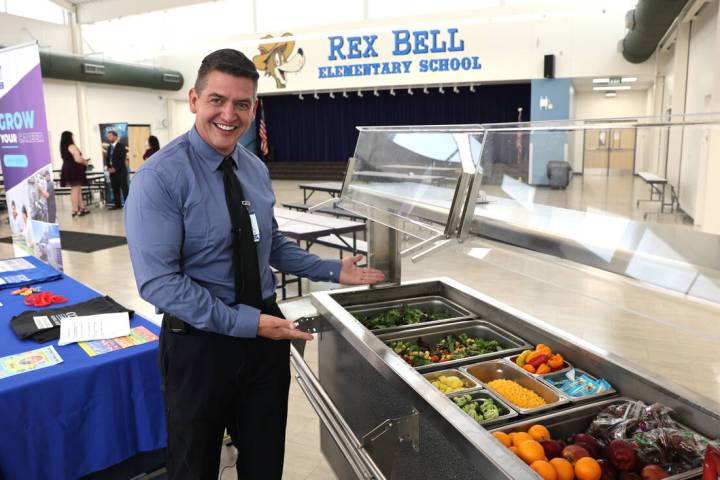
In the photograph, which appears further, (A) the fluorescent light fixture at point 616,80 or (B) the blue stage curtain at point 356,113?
(B) the blue stage curtain at point 356,113

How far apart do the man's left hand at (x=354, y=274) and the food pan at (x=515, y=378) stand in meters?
0.53

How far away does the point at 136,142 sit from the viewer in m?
15.4

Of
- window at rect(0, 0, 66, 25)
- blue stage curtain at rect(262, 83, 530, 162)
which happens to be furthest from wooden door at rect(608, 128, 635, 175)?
window at rect(0, 0, 66, 25)

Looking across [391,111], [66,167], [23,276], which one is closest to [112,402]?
[23,276]

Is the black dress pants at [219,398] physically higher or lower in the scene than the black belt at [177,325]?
lower

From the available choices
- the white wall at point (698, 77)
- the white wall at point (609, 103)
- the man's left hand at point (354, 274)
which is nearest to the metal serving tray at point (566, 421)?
the man's left hand at point (354, 274)

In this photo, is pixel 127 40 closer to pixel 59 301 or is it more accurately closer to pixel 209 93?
pixel 59 301

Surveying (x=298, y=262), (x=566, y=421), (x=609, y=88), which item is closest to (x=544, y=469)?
(x=566, y=421)

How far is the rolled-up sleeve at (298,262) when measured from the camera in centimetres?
209

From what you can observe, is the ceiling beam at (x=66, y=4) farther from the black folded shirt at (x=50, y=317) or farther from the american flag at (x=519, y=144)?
the american flag at (x=519, y=144)

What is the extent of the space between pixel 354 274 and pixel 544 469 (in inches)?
41.9

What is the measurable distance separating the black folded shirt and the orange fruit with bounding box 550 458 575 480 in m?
1.84

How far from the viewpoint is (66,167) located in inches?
393

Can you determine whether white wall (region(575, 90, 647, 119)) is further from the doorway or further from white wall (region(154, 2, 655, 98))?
the doorway
